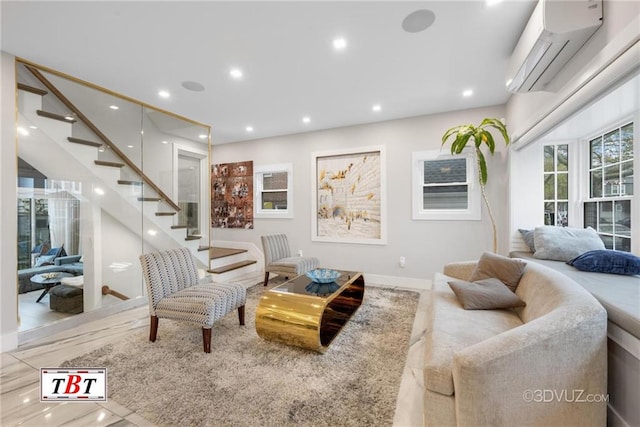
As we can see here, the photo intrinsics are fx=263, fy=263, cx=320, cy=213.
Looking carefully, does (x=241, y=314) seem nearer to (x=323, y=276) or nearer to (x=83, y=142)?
(x=323, y=276)

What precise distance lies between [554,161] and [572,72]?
1.68 meters

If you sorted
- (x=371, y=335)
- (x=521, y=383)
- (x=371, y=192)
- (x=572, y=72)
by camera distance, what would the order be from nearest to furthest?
(x=521, y=383), (x=572, y=72), (x=371, y=335), (x=371, y=192)

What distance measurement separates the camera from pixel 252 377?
6.30 ft

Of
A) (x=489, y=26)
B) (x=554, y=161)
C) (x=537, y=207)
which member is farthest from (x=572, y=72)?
(x=537, y=207)

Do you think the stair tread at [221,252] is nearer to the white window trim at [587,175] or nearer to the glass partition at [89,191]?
the glass partition at [89,191]

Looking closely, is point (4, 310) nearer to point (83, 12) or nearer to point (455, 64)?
point (83, 12)

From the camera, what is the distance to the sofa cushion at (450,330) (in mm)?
1271

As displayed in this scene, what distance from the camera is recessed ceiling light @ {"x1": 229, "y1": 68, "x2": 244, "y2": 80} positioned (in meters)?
2.81

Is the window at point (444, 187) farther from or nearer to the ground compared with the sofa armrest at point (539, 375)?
farther from the ground

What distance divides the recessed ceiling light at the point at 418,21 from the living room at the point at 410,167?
1.00m

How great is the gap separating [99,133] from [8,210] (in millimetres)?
1332

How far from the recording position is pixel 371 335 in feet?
8.32

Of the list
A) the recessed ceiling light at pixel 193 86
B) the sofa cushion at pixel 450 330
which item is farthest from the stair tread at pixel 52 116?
the sofa cushion at pixel 450 330

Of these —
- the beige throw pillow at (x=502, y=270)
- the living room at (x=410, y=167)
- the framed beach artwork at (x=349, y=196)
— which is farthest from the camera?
the framed beach artwork at (x=349, y=196)
